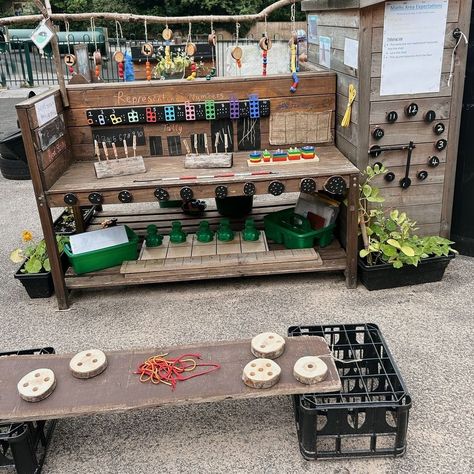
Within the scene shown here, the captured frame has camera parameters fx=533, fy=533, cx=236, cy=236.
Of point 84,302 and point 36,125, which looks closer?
point 36,125

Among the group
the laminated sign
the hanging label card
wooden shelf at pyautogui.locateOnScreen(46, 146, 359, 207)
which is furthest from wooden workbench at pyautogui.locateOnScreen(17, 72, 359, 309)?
the hanging label card

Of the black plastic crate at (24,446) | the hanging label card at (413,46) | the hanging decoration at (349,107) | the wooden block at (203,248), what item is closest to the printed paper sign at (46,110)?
the wooden block at (203,248)

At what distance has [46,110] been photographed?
3957mm

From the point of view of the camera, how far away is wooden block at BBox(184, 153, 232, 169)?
421 centimetres

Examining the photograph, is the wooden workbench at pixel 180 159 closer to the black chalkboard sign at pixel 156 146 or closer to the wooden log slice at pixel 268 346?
the black chalkboard sign at pixel 156 146

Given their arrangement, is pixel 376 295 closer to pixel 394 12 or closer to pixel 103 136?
pixel 394 12

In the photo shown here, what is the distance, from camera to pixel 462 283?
14.0 feet

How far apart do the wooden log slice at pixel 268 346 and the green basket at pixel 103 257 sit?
6.46 feet

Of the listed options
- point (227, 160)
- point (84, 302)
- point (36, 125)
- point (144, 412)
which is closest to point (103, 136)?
point (36, 125)

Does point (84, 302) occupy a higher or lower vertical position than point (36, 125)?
lower

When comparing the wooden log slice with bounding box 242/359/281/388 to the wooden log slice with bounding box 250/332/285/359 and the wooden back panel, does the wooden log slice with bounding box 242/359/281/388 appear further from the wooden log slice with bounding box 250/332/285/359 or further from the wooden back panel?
the wooden back panel

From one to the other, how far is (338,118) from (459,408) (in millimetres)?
2545

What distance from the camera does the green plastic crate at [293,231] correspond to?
14.8 ft

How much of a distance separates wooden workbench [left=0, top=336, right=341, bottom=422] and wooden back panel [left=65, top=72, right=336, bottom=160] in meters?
2.23
